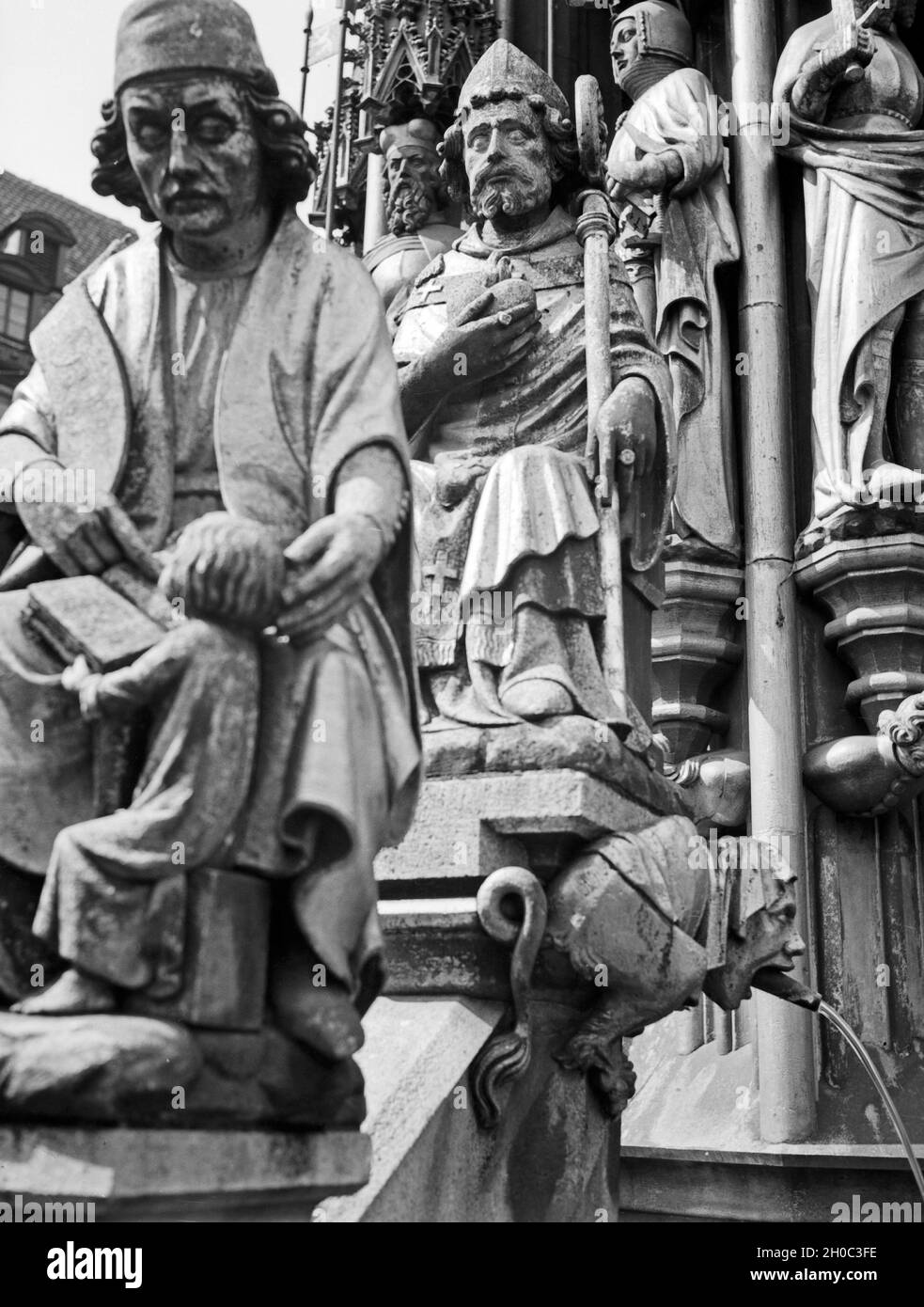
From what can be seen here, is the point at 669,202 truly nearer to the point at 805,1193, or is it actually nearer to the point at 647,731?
the point at 647,731

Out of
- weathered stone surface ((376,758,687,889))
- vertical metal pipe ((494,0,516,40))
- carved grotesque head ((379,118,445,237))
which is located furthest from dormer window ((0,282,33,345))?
weathered stone surface ((376,758,687,889))

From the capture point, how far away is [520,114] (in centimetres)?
636

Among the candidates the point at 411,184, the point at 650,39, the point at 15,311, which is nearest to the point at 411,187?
the point at 411,184

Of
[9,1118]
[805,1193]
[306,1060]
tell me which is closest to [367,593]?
[306,1060]

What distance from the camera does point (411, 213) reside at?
29.1ft

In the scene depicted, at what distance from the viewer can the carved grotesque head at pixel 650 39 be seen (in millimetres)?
8914

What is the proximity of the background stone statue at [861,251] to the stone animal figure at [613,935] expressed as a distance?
3114 mm

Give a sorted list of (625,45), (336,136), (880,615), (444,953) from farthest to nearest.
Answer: (336,136) < (625,45) < (880,615) < (444,953)

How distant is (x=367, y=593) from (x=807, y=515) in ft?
16.9

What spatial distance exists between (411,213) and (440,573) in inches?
158

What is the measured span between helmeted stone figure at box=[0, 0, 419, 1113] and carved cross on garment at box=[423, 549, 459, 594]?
1913mm

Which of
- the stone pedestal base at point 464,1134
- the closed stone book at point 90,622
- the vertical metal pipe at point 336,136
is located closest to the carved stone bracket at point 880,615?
the stone pedestal base at point 464,1134

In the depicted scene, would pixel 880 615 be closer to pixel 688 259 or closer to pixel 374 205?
pixel 688 259

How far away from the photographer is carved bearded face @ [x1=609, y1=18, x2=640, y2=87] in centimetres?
893
